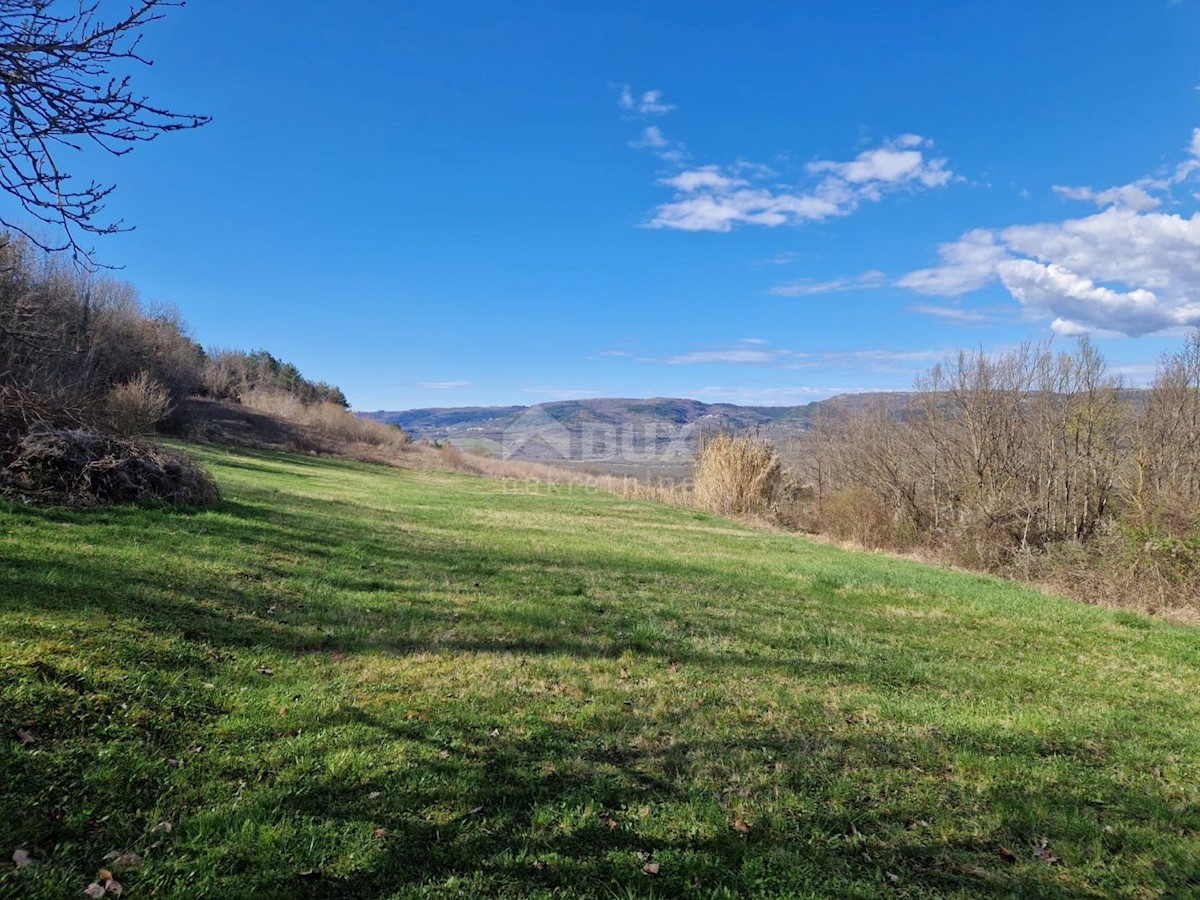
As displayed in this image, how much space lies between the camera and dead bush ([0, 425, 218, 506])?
8.40 metres

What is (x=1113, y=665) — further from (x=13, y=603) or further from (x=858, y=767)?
(x=13, y=603)

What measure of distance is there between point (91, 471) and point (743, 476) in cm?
2795

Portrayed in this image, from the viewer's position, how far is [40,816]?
2.78 metres

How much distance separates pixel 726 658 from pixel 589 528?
43.1 ft

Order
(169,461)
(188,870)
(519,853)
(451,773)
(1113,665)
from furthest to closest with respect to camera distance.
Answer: (169,461), (1113,665), (451,773), (519,853), (188,870)

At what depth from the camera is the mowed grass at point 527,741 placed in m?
3.00

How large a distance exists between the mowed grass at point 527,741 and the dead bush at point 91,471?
98 cm

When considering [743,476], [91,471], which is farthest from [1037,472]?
[91,471]

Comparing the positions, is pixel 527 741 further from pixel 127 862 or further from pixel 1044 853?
pixel 1044 853

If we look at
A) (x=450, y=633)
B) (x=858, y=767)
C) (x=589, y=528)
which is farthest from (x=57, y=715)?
(x=589, y=528)

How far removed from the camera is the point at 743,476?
32.2 m

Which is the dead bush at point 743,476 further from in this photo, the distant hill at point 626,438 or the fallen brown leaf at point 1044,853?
the fallen brown leaf at point 1044,853

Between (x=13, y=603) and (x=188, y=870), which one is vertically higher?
(x=13, y=603)

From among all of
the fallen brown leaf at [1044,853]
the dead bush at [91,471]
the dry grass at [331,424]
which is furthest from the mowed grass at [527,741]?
the dry grass at [331,424]
